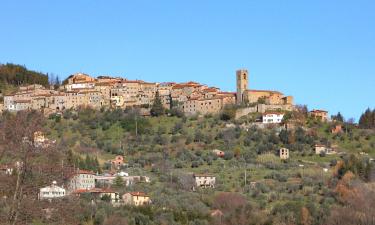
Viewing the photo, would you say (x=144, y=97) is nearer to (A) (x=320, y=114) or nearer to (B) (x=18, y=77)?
(A) (x=320, y=114)

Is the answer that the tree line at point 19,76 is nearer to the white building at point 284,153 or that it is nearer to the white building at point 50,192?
the white building at point 284,153

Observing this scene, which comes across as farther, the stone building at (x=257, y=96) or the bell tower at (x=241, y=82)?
the bell tower at (x=241, y=82)

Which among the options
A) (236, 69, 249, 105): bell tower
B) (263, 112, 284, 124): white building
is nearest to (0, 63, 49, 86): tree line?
(236, 69, 249, 105): bell tower

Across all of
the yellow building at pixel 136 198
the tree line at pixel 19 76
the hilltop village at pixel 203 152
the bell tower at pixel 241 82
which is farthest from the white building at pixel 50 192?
the tree line at pixel 19 76

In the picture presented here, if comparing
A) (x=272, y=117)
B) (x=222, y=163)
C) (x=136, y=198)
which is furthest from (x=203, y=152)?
(x=136, y=198)

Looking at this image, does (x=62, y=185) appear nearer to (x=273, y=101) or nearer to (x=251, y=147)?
(x=251, y=147)

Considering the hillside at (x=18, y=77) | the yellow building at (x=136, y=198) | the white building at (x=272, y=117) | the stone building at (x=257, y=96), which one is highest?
the hillside at (x=18, y=77)

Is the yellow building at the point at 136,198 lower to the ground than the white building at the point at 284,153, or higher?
lower
